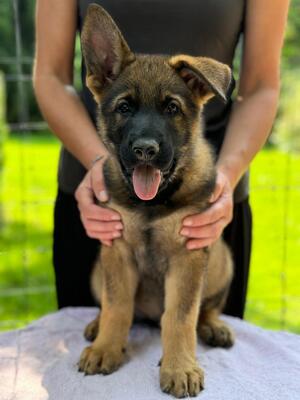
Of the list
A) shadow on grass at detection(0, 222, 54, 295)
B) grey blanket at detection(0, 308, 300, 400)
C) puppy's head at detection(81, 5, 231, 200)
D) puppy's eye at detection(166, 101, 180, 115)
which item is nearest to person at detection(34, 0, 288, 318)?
puppy's head at detection(81, 5, 231, 200)

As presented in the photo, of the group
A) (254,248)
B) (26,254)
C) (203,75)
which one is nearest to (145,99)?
(203,75)

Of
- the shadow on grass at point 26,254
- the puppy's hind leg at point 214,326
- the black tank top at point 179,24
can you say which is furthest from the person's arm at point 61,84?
the shadow on grass at point 26,254

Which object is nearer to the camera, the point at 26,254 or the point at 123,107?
the point at 123,107

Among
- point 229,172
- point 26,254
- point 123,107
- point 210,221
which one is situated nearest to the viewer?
point 123,107

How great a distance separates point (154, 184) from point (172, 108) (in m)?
0.31

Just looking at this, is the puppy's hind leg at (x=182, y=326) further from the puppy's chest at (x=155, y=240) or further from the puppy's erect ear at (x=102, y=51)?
the puppy's erect ear at (x=102, y=51)

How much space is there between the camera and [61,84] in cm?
289

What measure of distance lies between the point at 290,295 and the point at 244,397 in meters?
3.02

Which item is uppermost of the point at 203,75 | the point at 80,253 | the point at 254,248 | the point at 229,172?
the point at 203,75

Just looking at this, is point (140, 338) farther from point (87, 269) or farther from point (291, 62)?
point (291, 62)

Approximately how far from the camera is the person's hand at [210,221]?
2.32 meters

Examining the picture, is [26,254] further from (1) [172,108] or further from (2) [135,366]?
(1) [172,108]

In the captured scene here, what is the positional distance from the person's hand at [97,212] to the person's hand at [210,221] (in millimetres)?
282

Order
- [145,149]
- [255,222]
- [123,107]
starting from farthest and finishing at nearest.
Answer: [255,222] → [123,107] → [145,149]
